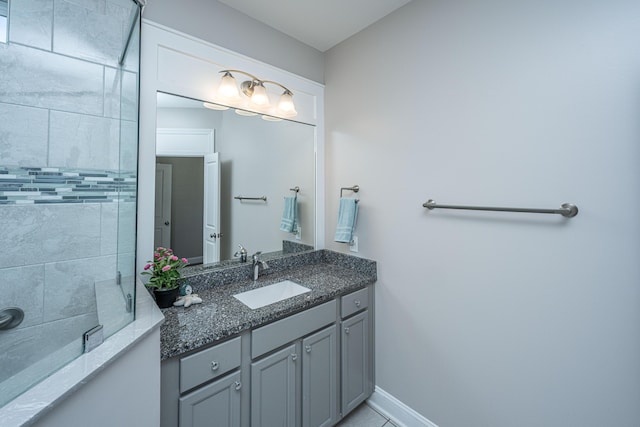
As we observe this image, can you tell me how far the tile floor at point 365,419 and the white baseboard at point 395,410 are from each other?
32 mm

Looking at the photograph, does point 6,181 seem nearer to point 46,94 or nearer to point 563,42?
point 46,94

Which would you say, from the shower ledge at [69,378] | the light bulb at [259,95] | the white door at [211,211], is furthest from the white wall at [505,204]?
the shower ledge at [69,378]

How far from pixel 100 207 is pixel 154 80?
28.2 inches

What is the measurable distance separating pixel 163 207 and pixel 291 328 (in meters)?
0.96

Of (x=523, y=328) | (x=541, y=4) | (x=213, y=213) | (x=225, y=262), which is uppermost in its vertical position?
(x=541, y=4)

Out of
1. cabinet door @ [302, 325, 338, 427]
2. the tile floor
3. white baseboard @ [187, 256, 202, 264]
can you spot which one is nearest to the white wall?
the tile floor

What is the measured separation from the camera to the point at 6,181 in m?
1.06

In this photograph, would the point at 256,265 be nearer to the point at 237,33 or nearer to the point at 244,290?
the point at 244,290

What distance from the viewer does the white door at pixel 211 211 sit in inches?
67.4

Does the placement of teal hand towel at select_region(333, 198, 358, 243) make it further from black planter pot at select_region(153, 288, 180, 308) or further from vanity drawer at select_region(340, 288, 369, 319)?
black planter pot at select_region(153, 288, 180, 308)

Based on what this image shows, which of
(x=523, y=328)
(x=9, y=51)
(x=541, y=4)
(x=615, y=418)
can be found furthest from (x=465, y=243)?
(x=9, y=51)

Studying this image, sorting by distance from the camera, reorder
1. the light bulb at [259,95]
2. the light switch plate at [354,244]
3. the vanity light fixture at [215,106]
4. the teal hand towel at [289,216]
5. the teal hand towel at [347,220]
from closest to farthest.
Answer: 1. the vanity light fixture at [215,106]
2. the light bulb at [259,95]
3. the teal hand towel at [347,220]
4. the light switch plate at [354,244]
5. the teal hand towel at [289,216]

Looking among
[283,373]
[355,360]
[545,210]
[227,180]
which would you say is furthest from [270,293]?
[545,210]

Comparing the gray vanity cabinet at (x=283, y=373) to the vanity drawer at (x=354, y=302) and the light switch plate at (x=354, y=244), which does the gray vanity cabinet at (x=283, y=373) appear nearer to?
the vanity drawer at (x=354, y=302)
